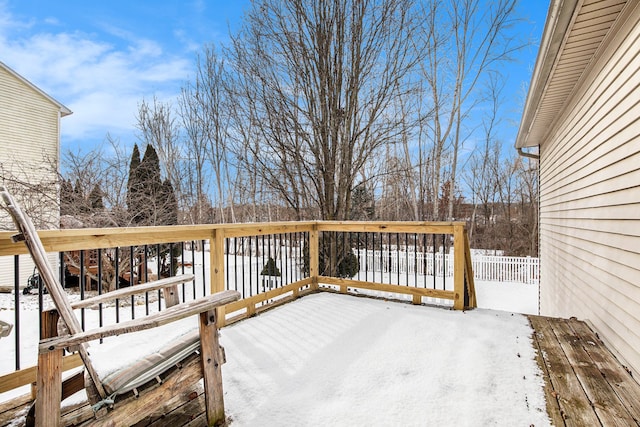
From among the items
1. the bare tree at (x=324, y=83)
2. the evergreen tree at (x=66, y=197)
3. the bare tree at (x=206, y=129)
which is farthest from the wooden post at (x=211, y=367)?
the bare tree at (x=206, y=129)

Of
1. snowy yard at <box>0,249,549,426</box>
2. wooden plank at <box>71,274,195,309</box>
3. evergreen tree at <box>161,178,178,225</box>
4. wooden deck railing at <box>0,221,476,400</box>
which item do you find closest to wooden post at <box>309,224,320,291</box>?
wooden deck railing at <box>0,221,476,400</box>

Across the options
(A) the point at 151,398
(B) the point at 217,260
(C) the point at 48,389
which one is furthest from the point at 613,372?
(C) the point at 48,389

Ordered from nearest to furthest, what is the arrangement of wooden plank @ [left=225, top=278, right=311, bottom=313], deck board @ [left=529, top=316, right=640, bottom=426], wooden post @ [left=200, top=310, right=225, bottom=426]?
wooden post @ [left=200, top=310, right=225, bottom=426] < deck board @ [left=529, top=316, right=640, bottom=426] < wooden plank @ [left=225, top=278, right=311, bottom=313]

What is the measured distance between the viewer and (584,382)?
2.09m

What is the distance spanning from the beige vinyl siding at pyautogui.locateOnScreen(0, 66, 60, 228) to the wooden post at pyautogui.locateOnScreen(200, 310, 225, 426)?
1078 cm

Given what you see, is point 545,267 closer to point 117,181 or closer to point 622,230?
point 622,230

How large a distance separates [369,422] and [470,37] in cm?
1230

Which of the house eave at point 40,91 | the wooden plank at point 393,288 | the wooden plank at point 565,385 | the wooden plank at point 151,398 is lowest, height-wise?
the wooden plank at point 565,385

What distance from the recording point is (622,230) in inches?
100

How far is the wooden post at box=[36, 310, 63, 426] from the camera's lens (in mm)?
1201

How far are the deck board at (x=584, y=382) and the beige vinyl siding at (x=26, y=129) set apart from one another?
470 inches

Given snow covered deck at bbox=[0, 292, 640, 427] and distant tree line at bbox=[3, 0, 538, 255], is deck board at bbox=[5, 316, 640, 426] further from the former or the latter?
distant tree line at bbox=[3, 0, 538, 255]

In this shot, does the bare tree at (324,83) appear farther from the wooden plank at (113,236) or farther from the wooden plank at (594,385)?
the wooden plank at (594,385)

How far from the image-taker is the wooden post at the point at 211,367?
163cm
